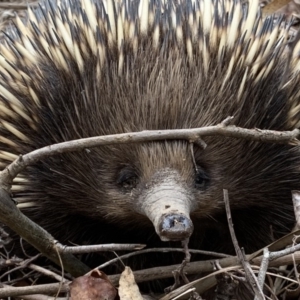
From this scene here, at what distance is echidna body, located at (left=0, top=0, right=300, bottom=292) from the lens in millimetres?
2471

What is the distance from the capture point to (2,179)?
210 cm

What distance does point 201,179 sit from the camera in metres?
2.48

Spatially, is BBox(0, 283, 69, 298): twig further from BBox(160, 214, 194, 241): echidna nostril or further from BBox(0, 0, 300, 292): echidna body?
BBox(160, 214, 194, 241): echidna nostril

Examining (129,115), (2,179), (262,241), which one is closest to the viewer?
(2,179)

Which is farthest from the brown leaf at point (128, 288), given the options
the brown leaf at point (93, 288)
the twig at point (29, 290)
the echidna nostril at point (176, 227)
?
the echidna nostril at point (176, 227)

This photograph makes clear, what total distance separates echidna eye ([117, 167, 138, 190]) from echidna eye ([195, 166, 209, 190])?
197mm

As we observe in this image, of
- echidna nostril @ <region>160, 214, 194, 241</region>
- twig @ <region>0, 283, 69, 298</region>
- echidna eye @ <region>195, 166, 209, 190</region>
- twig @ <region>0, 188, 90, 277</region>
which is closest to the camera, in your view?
echidna nostril @ <region>160, 214, 194, 241</region>

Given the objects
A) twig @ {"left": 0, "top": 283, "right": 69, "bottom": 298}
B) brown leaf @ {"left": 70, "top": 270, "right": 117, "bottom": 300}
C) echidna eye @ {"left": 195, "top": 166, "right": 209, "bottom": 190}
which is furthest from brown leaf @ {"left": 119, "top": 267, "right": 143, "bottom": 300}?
echidna eye @ {"left": 195, "top": 166, "right": 209, "bottom": 190}

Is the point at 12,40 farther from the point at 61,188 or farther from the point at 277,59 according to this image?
the point at 277,59

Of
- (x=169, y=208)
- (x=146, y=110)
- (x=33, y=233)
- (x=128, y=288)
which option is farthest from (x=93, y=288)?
(x=146, y=110)

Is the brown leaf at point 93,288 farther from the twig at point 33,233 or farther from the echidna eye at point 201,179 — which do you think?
the echidna eye at point 201,179

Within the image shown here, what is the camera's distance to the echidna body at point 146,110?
2.47 m

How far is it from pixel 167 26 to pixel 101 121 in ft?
1.33

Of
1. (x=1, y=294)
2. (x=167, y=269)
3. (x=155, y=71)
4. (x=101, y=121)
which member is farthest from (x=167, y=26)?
(x=1, y=294)
